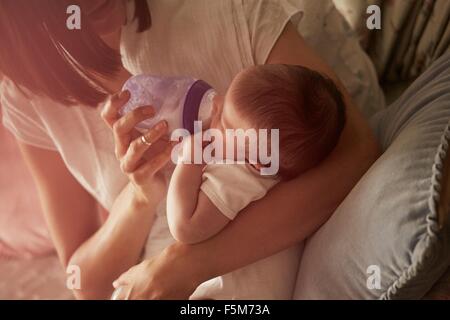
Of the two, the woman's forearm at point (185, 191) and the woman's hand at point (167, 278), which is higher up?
the woman's forearm at point (185, 191)

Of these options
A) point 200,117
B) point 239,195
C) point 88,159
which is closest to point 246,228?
point 239,195

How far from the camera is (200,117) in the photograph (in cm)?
69

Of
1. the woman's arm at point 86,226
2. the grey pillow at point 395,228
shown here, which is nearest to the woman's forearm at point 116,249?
the woman's arm at point 86,226

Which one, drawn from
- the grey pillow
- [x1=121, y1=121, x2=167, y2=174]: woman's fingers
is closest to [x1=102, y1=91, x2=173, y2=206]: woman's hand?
[x1=121, y1=121, x2=167, y2=174]: woman's fingers

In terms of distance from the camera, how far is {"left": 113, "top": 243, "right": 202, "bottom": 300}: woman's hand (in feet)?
2.27

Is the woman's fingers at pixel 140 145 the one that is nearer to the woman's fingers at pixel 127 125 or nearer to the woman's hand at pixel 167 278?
the woman's fingers at pixel 127 125

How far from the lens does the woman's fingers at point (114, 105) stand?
719mm

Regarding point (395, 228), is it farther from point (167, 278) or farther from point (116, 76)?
point (116, 76)

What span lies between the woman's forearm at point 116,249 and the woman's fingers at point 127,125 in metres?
0.06

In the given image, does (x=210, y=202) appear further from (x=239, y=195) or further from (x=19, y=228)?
(x=19, y=228)

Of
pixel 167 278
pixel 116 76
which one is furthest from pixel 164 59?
pixel 167 278

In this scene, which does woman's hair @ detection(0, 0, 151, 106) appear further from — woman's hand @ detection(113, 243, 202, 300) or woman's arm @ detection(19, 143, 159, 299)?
woman's hand @ detection(113, 243, 202, 300)

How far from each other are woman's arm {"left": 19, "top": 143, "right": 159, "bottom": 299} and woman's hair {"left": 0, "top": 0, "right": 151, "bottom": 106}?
3.9 inches
